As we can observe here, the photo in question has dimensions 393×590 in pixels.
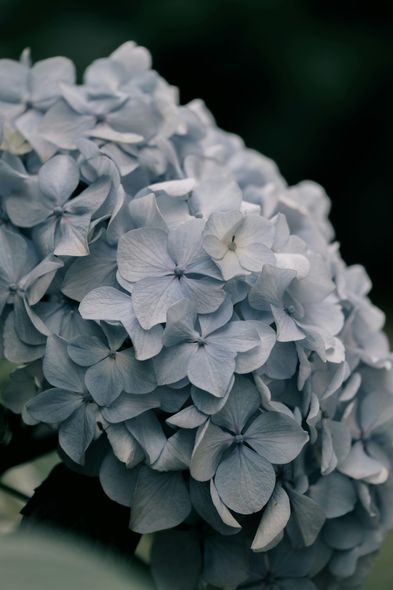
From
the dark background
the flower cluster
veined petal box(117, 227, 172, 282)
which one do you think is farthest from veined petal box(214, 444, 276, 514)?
the dark background

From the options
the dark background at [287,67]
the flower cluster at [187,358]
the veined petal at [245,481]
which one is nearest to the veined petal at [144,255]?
the flower cluster at [187,358]

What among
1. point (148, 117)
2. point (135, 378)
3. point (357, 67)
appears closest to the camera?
point (135, 378)

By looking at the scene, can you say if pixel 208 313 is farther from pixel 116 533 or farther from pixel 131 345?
pixel 116 533

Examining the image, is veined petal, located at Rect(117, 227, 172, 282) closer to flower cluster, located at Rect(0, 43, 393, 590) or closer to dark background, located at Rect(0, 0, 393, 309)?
flower cluster, located at Rect(0, 43, 393, 590)

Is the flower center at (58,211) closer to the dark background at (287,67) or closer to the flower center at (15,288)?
the flower center at (15,288)

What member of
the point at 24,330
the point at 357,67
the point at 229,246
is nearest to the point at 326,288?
the point at 229,246

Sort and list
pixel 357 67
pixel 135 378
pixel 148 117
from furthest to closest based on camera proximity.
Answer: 1. pixel 357 67
2. pixel 148 117
3. pixel 135 378

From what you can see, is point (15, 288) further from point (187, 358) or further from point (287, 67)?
point (287, 67)
